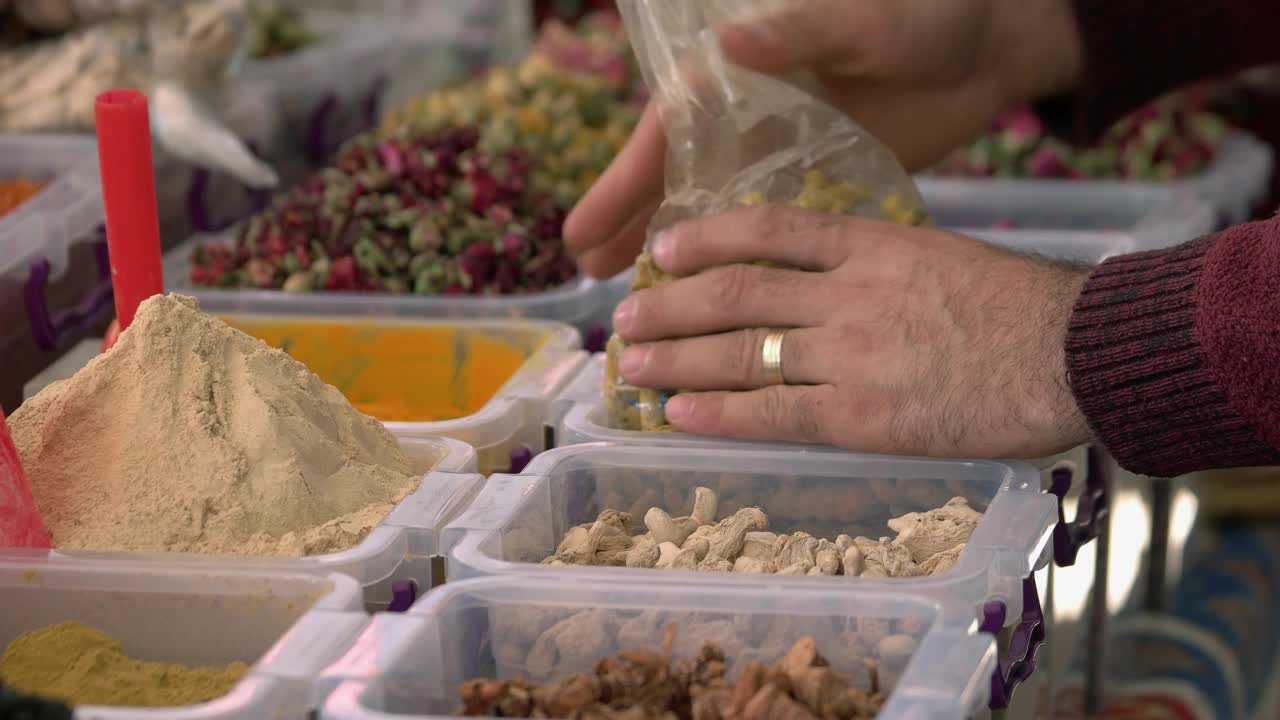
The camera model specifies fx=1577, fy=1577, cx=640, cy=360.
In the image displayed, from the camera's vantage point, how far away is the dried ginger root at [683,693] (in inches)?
33.6

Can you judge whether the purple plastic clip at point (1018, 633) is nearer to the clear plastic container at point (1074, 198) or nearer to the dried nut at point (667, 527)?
the dried nut at point (667, 527)

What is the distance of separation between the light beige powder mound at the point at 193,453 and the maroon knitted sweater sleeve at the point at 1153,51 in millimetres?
1164

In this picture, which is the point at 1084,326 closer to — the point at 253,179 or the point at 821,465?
the point at 821,465

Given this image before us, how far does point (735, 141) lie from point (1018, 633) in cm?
53

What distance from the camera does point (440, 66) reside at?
275 centimetres

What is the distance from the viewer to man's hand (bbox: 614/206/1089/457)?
3.82 ft

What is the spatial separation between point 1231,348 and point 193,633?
0.71m

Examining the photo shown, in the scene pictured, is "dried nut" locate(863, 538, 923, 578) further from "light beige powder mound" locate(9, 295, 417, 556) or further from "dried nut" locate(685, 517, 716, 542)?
"light beige powder mound" locate(9, 295, 417, 556)

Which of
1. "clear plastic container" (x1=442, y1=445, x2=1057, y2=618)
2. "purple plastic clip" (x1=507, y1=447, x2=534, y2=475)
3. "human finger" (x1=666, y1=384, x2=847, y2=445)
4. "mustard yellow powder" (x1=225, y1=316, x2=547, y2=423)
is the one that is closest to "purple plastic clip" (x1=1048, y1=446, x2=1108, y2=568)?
"clear plastic container" (x1=442, y1=445, x2=1057, y2=618)

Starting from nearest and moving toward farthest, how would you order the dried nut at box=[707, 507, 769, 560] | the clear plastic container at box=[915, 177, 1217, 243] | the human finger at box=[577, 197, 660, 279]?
the dried nut at box=[707, 507, 769, 560] → the human finger at box=[577, 197, 660, 279] → the clear plastic container at box=[915, 177, 1217, 243]

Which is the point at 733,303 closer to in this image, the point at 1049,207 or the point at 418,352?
the point at 418,352

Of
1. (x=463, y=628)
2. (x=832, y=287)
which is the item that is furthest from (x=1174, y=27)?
(x=463, y=628)

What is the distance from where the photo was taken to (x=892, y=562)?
1056 millimetres

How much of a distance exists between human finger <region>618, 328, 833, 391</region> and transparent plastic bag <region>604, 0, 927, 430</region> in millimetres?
90
